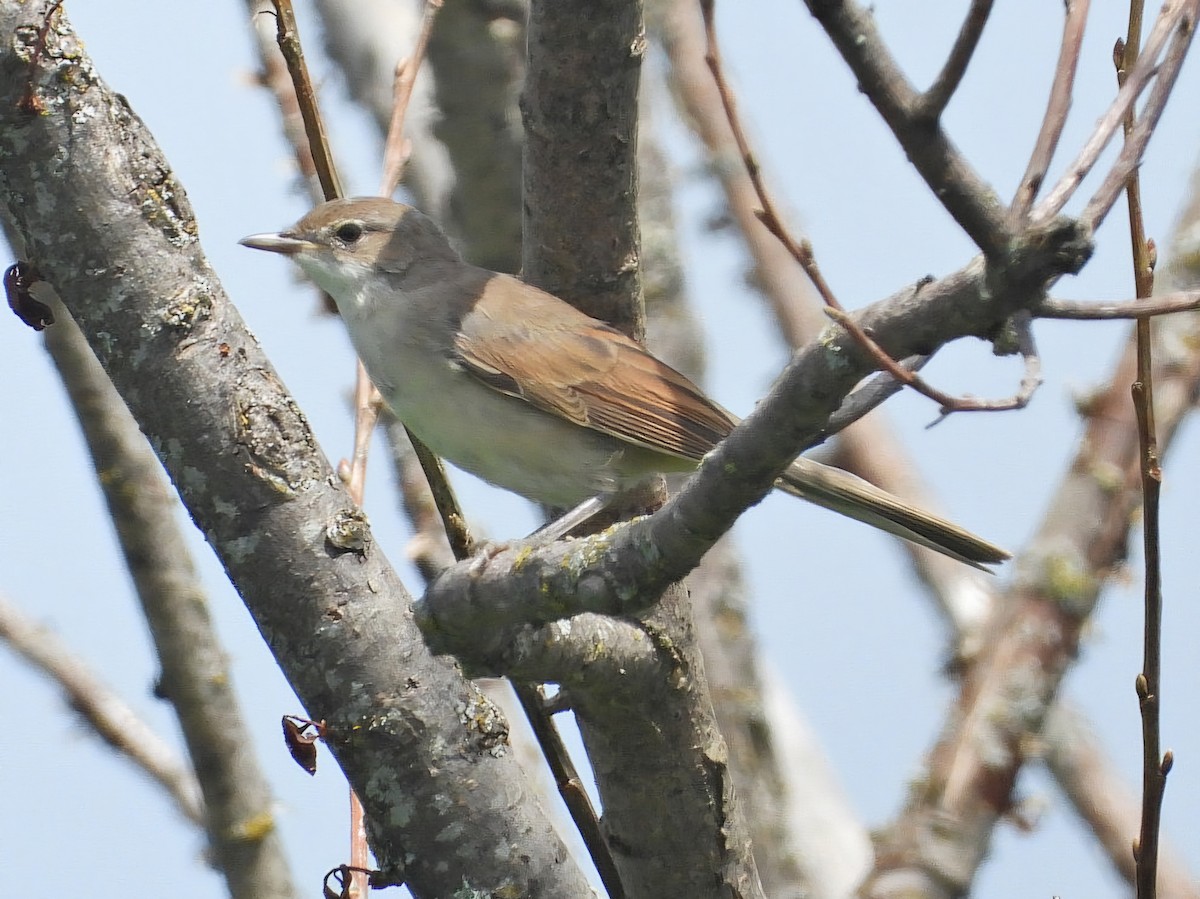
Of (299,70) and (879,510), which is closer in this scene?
(299,70)

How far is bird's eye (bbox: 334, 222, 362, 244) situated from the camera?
4297 mm

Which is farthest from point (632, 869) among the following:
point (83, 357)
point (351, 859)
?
point (83, 357)

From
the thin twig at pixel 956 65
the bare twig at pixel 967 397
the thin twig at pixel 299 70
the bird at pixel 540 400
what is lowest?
the bare twig at pixel 967 397

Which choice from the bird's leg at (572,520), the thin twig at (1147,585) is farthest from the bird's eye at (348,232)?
the thin twig at (1147,585)

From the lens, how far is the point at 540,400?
3.89 metres

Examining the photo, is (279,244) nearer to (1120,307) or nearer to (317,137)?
(317,137)

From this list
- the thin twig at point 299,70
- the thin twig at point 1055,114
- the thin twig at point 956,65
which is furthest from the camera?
the thin twig at point 299,70

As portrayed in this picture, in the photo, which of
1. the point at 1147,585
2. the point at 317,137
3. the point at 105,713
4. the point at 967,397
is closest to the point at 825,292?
the point at 967,397

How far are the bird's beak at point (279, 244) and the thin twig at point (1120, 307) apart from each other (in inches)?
124

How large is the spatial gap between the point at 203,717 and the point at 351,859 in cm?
74

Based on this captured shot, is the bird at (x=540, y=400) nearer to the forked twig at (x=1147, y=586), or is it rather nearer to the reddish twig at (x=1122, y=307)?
the forked twig at (x=1147, y=586)

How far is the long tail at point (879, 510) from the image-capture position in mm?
3355

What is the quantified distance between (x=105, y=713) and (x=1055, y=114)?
124 inches

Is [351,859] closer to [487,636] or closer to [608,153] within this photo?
[487,636]
